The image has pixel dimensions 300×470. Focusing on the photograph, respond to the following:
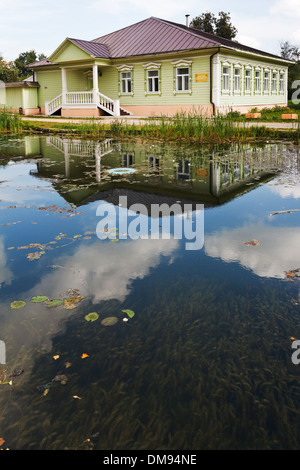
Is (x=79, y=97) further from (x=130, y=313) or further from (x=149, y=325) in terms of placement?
(x=149, y=325)

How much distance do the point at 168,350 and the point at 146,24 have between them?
98.8 feet

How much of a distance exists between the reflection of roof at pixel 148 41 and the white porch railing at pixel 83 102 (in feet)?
8.27

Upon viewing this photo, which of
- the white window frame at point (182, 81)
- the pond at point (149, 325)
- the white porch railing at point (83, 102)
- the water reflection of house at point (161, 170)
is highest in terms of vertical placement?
the white window frame at point (182, 81)

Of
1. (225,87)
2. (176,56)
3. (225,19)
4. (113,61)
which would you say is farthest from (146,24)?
(225,19)

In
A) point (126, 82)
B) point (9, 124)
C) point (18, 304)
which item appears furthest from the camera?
point (126, 82)

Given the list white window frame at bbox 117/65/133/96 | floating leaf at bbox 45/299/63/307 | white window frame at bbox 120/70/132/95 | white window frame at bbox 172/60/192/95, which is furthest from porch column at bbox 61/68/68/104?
floating leaf at bbox 45/299/63/307

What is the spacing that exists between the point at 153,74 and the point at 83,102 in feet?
15.8

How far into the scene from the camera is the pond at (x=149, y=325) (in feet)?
7.79

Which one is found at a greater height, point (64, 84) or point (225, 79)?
point (64, 84)

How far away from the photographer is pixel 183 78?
25.7 metres

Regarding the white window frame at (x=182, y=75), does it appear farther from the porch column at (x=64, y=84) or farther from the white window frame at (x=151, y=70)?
the porch column at (x=64, y=84)

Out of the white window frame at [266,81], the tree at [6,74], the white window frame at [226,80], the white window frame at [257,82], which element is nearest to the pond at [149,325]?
the white window frame at [226,80]

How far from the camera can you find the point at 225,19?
155ft

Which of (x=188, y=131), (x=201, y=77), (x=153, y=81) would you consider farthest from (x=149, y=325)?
(x=153, y=81)
